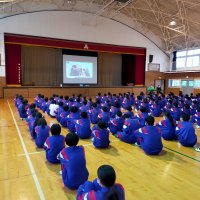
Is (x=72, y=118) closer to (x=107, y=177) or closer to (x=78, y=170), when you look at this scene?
(x=78, y=170)

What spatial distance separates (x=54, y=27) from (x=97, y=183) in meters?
16.6

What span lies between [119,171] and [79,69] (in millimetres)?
15272

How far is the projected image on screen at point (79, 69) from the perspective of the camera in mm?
17578

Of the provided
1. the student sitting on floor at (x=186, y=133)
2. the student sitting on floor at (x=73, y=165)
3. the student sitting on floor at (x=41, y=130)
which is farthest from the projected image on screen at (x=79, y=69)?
the student sitting on floor at (x=73, y=165)

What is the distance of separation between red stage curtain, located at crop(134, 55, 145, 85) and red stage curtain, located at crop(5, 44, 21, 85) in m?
11.2

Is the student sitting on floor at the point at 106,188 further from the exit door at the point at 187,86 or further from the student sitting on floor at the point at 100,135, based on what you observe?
the exit door at the point at 187,86

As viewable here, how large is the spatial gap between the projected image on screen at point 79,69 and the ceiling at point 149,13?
4.09m

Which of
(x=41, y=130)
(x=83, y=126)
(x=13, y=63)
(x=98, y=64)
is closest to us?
(x=41, y=130)

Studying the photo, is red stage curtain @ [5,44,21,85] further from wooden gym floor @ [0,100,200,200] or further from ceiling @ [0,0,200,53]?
wooden gym floor @ [0,100,200,200]

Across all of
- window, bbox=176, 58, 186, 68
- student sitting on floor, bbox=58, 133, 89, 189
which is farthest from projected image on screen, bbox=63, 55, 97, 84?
student sitting on floor, bbox=58, 133, 89, 189

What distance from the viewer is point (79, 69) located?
59.5ft

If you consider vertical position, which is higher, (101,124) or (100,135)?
(101,124)

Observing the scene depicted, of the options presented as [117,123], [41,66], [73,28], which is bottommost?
[117,123]

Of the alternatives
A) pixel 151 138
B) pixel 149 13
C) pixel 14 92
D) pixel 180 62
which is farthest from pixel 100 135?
pixel 180 62
